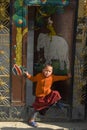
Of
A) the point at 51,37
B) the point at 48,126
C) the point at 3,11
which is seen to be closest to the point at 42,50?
the point at 51,37

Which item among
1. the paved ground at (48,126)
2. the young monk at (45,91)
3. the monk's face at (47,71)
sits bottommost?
the paved ground at (48,126)

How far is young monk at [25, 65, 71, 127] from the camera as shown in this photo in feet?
19.2

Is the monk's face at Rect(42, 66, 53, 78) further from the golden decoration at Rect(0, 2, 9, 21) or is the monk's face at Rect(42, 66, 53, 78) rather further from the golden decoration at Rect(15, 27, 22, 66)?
the golden decoration at Rect(0, 2, 9, 21)

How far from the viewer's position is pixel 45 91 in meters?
Result: 5.91

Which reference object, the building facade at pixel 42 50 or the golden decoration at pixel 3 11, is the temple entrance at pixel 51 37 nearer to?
the building facade at pixel 42 50

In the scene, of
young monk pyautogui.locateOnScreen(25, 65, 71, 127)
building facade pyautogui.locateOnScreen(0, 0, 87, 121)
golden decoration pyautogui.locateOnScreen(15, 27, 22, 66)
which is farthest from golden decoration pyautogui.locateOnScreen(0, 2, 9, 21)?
young monk pyautogui.locateOnScreen(25, 65, 71, 127)

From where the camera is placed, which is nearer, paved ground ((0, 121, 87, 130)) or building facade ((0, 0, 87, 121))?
building facade ((0, 0, 87, 121))

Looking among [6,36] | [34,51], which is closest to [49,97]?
[34,51]

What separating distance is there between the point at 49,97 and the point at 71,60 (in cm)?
67

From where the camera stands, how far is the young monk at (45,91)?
587 cm

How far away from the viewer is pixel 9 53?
5.91 metres

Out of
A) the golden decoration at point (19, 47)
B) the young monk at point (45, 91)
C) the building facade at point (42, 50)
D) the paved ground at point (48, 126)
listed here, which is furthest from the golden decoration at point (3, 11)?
the paved ground at point (48, 126)

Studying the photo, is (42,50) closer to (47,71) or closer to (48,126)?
(47,71)

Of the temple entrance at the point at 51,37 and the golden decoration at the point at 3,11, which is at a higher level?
the golden decoration at the point at 3,11
